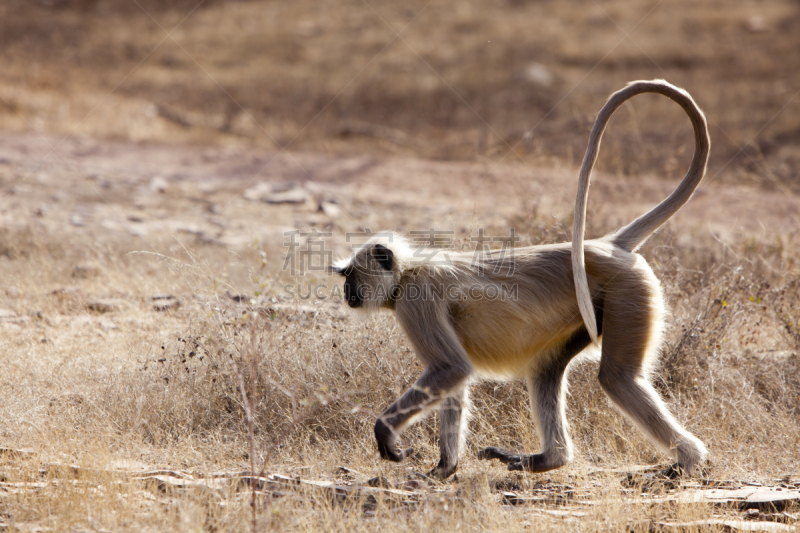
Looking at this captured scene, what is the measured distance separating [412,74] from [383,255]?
15898 mm

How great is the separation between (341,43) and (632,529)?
20.1 m

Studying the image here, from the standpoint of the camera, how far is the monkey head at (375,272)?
165 inches

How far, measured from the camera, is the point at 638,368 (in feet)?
12.8

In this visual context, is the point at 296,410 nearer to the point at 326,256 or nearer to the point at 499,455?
the point at 499,455

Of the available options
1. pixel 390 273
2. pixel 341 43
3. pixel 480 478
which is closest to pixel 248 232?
pixel 390 273

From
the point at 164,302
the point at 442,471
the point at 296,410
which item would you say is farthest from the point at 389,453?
the point at 164,302

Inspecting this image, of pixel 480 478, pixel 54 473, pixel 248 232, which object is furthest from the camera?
pixel 248 232

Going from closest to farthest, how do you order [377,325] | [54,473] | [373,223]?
[54,473] < [377,325] < [373,223]

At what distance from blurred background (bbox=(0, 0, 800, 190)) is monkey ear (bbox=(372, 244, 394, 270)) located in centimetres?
832

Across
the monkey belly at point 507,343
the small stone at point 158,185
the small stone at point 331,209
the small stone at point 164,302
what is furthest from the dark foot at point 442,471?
the small stone at point 158,185

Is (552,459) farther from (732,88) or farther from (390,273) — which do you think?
(732,88)

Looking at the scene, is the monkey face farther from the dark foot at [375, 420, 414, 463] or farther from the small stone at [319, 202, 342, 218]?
the small stone at [319, 202, 342, 218]

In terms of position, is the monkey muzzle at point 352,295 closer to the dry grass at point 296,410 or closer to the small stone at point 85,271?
the dry grass at point 296,410

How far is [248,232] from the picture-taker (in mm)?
8898
